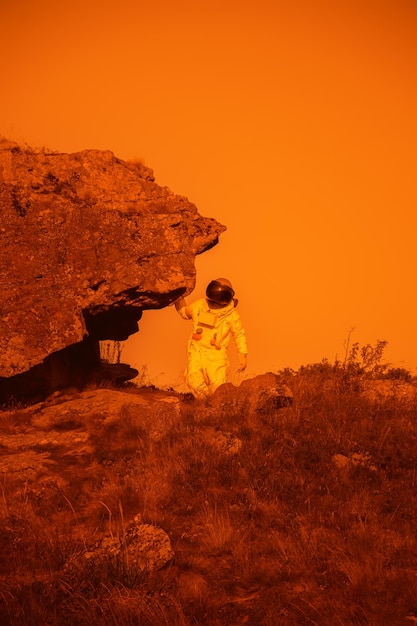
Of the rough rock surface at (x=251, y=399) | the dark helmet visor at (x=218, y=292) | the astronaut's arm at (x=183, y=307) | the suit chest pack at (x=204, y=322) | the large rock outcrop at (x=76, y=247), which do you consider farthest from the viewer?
the astronaut's arm at (x=183, y=307)

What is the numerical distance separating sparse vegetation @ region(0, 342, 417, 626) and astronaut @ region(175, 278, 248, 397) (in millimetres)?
1615

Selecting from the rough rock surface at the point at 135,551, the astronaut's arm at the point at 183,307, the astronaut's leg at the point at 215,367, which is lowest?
the rough rock surface at the point at 135,551

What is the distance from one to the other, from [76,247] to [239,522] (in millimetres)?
5177

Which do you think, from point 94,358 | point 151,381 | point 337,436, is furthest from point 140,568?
point 151,381

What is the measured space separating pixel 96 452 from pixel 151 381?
5.33 metres

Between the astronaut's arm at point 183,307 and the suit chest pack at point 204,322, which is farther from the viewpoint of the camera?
the astronaut's arm at point 183,307

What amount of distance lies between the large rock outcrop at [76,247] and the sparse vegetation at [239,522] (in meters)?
1.37

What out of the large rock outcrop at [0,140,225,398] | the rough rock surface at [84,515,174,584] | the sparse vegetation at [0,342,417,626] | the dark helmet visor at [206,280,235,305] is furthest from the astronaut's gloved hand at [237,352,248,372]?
the rough rock surface at [84,515,174,584]

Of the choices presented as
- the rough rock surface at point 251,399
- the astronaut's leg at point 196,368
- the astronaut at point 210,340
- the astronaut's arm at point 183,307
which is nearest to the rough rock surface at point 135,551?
the rough rock surface at point 251,399

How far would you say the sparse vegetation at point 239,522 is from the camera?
4.16 m

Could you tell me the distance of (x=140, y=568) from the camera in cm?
454

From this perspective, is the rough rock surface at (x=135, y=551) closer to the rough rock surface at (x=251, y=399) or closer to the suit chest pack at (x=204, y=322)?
the rough rock surface at (x=251, y=399)

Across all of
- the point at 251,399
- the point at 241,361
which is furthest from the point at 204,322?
the point at 251,399

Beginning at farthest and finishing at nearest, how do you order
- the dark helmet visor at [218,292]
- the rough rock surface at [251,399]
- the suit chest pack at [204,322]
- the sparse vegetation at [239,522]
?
1. the suit chest pack at [204,322]
2. the dark helmet visor at [218,292]
3. the rough rock surface at [251,399]
4. the sparse vegetation at [239,522]
